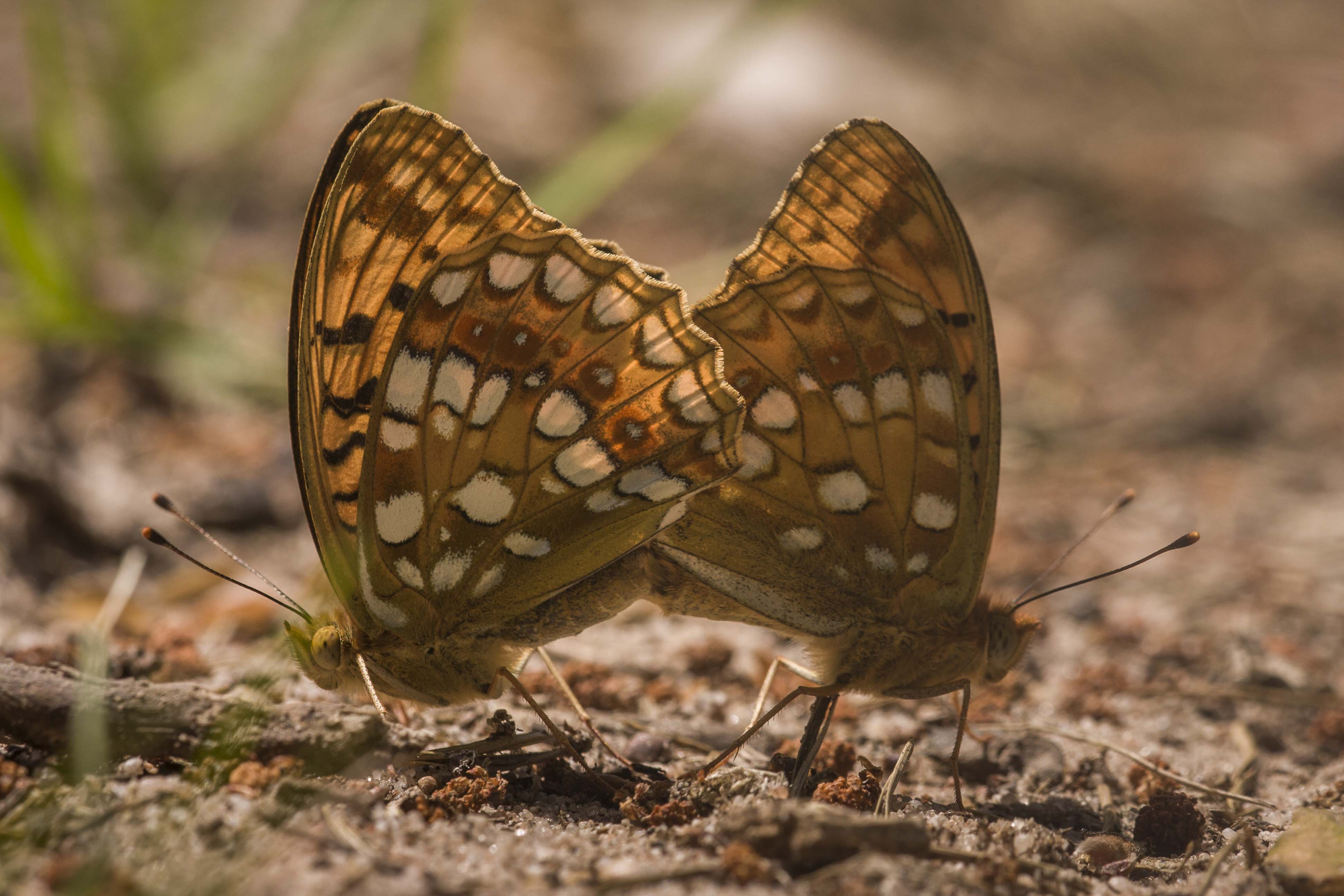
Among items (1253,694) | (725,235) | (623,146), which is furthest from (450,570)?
(725,235)

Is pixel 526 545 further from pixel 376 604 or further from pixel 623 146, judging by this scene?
pixel 623 146

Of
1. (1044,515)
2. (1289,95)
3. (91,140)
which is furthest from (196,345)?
(1289,95)

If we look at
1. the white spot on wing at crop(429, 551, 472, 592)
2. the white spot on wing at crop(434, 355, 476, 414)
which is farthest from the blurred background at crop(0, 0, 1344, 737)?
the white spot on wing at crop(434, 355, 476, 414)

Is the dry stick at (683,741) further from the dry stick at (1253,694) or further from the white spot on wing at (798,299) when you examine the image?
the dry stick at (1253,694)

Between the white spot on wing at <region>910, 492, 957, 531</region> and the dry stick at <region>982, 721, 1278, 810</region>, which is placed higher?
the white spot on wing at <region>910, 492, 957, 531</region>

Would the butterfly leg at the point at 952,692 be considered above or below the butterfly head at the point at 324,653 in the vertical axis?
above

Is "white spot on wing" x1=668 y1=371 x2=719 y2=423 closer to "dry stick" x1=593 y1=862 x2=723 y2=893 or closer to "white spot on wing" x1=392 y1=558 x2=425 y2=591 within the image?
"white spot on wing" x1=392 y1=558 x2=425 y2=591

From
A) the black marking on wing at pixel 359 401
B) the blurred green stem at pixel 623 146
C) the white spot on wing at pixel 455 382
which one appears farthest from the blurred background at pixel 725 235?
the white spot on wing at pixel 455 382
